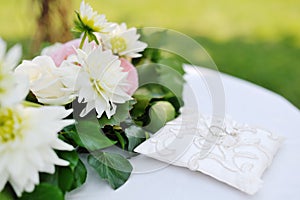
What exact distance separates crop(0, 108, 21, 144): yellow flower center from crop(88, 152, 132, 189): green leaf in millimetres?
218

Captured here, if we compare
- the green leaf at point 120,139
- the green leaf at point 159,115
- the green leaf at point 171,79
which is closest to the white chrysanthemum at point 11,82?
the green leaf at point 120,139

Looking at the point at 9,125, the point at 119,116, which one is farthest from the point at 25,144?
the point at 119,116

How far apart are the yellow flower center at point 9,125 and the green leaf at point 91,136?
183 millimetres

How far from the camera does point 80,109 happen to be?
3.17ft

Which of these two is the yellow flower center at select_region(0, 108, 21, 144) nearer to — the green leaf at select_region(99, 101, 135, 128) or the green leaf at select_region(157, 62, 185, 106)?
the green leaf at select_region(99, 101, 135, 128)

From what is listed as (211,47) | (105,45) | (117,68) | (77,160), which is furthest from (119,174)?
(211,47)

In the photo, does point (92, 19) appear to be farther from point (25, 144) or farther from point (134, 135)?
point (25, 144)

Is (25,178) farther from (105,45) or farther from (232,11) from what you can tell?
(232,11)

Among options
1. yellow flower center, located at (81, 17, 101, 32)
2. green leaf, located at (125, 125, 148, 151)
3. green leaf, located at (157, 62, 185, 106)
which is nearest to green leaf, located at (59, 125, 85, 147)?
green leaf, located at (125, 125, 148, 151)

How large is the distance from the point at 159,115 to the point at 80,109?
0.65ft

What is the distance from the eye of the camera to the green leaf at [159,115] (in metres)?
1.08

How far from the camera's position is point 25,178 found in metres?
0.74

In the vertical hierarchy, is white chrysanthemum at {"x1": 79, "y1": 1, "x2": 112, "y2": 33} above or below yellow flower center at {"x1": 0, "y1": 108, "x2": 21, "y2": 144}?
above

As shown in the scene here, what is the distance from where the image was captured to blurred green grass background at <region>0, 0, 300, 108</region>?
9.21 ft
